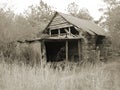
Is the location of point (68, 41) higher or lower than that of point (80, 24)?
lower

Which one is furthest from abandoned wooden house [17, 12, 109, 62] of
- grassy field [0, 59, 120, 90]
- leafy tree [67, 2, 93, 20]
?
leafy tree [67, 2, 93, 20]

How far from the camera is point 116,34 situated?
22.7 meters

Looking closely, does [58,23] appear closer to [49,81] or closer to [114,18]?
[114,18]

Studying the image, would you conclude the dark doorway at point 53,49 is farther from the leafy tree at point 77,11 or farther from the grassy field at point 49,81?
the leafy tree at point 77,11

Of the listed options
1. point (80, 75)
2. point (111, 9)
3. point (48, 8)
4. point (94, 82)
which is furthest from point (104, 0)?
point (48, 8)

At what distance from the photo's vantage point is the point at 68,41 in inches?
950

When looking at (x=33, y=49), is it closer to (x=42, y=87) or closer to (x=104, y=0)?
(x=104, y=0)

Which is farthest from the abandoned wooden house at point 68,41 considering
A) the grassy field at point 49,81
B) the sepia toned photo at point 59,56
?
the grassy field at point 49,81

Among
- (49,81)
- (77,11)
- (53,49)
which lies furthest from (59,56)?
(77,11)

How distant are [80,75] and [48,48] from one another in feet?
49.4

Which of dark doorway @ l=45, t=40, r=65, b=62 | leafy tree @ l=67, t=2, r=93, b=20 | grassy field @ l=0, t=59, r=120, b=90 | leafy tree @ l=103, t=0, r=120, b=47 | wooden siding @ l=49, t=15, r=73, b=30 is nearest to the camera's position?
grassy field @ l=0, t=59, r=120, b=90

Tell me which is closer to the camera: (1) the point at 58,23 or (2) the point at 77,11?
(1) the point at 58,23

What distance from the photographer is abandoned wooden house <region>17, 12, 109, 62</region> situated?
21516 millimetres

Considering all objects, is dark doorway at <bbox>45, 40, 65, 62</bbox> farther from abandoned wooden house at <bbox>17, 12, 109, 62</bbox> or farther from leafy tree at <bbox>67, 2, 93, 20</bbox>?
leafy tree at <bbox>67, 2, 93, 20</bbox>
